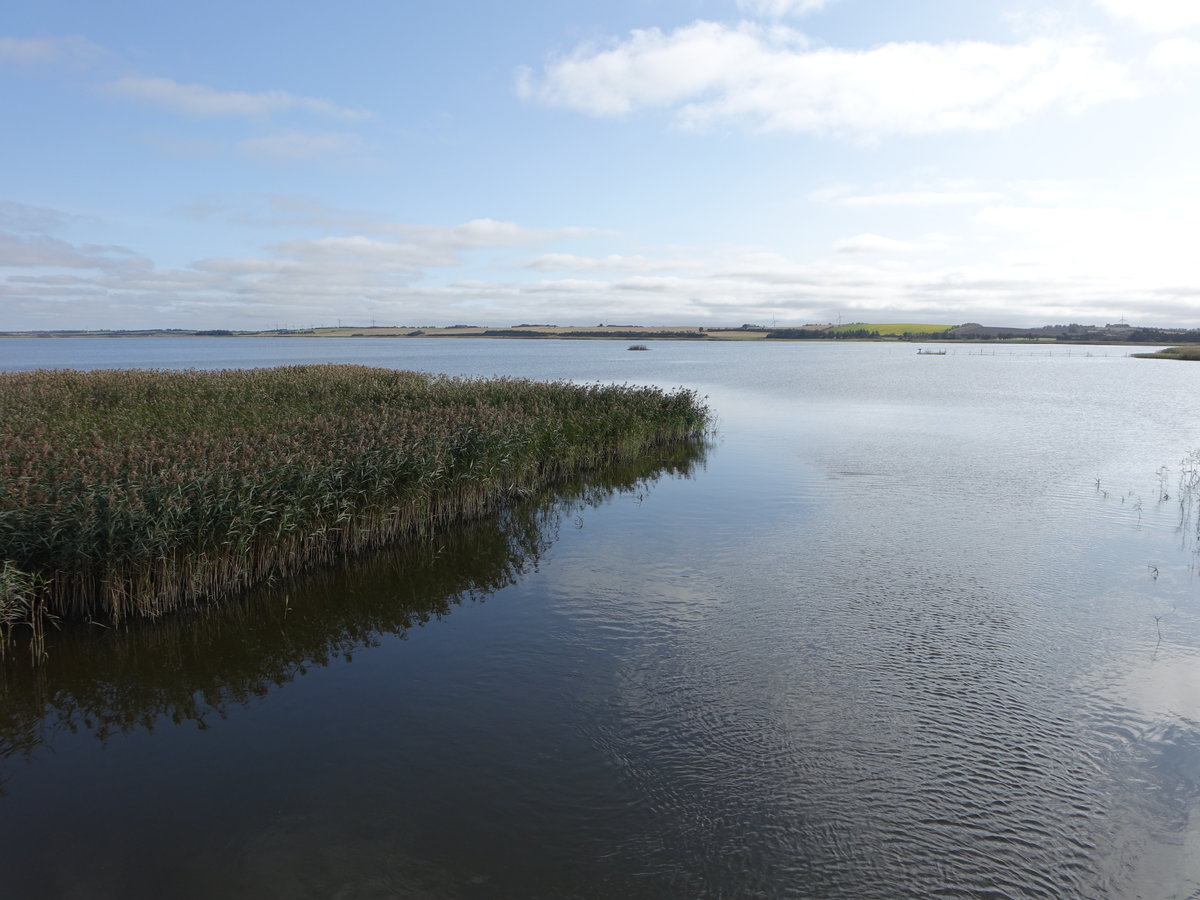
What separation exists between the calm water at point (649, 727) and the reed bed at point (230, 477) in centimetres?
91

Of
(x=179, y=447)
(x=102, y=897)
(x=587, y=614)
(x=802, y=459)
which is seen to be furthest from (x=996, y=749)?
(x=802, y=459)

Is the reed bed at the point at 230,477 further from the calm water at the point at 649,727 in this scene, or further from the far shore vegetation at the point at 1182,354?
the far shore vegetation at the point at 1182,354

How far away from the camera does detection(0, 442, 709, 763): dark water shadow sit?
896 centimetres

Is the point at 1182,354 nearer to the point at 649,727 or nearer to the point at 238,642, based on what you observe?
the point at 649,727

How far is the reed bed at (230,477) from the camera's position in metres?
10.9

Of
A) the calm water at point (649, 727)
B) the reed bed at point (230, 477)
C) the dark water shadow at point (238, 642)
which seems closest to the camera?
the calm water at point (649, 727)

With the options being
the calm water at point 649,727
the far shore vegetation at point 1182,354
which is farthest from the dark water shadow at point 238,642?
the far shore vegetation at point 1182,354

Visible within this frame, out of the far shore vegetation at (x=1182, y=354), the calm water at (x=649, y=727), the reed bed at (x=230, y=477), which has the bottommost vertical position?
the calm water at (x=649, y=727)

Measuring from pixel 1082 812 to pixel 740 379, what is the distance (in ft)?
221

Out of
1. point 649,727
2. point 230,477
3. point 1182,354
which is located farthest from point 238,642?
point 1182,354

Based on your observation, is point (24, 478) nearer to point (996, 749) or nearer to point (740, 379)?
point (996, 749)

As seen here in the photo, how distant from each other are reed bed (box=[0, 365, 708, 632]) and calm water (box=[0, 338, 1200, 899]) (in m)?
0.91

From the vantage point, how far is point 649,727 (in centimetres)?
838

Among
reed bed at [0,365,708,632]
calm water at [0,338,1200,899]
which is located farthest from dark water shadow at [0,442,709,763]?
reed bed at [0,365,708,632]
